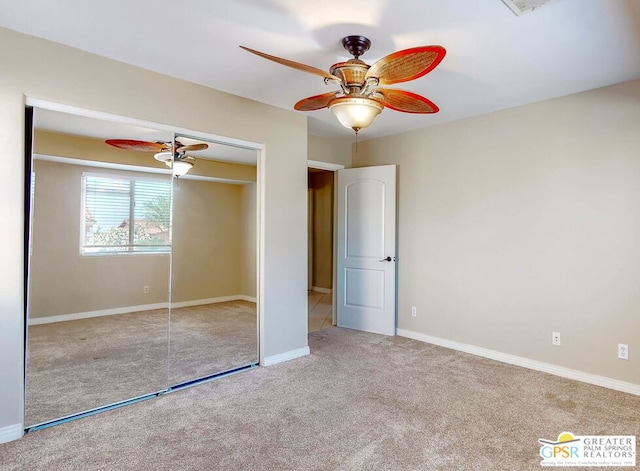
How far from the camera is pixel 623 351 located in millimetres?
3061

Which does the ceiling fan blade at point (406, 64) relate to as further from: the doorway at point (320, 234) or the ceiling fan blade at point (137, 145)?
the doorway at point (320, 234)

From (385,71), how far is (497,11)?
2.27 ft

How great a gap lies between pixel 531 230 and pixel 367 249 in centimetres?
188

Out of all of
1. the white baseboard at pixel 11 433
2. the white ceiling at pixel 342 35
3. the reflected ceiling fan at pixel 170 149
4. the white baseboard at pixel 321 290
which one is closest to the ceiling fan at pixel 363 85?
the white ceiling at pixel 342 35

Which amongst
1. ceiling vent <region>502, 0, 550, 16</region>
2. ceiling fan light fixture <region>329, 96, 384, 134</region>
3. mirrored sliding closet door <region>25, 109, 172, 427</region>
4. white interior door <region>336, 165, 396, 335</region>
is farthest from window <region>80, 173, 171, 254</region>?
ceiling vent <region>502, 0, 550, 16</region>

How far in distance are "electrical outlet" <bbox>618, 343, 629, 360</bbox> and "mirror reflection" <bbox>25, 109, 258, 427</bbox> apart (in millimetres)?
3127

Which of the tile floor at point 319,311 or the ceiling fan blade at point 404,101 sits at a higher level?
the ceiling fan blade at point 404,101

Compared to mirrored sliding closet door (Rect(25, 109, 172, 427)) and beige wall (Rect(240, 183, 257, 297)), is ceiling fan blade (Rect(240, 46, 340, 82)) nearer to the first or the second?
mirrored sliding closet door (Rect(25, 109, 172, 427))

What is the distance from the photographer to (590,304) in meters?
3.23

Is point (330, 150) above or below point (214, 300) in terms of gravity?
above

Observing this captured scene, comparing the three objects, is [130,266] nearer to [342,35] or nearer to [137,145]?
[137,145]

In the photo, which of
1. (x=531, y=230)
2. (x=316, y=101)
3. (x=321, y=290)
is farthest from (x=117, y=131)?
(x=321, y=290)

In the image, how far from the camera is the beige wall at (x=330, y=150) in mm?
4727

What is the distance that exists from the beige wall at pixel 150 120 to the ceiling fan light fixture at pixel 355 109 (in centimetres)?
140
